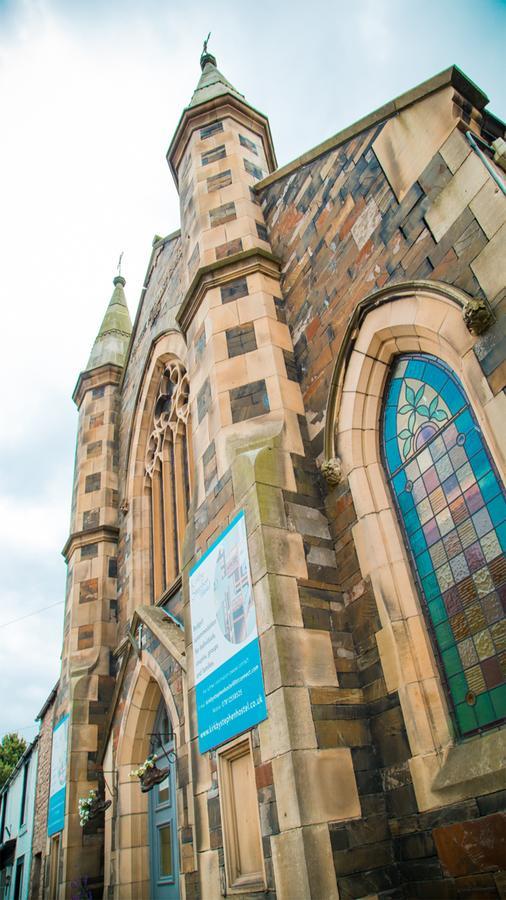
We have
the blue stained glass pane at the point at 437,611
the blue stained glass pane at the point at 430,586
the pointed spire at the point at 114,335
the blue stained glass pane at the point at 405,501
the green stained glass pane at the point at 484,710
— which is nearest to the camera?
the green stained glass pane at the point at 484,710

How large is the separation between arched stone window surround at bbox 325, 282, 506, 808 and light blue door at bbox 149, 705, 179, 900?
4.32 metres

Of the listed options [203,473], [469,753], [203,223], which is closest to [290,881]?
[469,753]

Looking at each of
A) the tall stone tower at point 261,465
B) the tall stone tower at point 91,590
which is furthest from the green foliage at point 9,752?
the tall stone tower at point 261,465

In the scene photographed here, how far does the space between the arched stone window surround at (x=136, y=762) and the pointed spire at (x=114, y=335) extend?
27.0 ft

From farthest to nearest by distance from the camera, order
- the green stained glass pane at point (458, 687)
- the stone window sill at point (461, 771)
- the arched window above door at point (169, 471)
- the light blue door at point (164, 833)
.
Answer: the arched window above door at point (169, 471) → the light blue door at point (164, 833) → the green stained glass pane at point (458, 687) → the stone window sill at point (461, 771)

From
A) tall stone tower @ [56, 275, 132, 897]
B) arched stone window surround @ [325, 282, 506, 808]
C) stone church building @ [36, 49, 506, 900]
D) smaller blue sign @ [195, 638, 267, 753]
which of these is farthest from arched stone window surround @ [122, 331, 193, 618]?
arched stone window surround @ [325, 282, 506, 808]

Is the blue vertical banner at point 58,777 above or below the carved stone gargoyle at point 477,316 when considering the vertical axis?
below

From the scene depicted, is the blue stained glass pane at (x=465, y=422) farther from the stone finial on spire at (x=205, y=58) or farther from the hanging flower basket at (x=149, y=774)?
the stone finial on spire at (x=205, y=58)

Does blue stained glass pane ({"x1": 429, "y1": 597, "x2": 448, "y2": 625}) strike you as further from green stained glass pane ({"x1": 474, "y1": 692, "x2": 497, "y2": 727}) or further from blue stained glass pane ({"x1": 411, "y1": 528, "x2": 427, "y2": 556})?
green stained glass pane ({"x1": 474, "y1": 692, "x2": 497, "y2": 727})

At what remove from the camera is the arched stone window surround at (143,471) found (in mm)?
10969

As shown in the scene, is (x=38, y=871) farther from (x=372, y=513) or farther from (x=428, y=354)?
(x=428, y=354)

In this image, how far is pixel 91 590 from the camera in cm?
1195

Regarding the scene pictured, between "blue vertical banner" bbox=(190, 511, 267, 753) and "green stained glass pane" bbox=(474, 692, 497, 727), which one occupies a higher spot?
"blue vertical banner" bbox=(190, 511, 267, 753)

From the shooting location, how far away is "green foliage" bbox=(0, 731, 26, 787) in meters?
34.4
